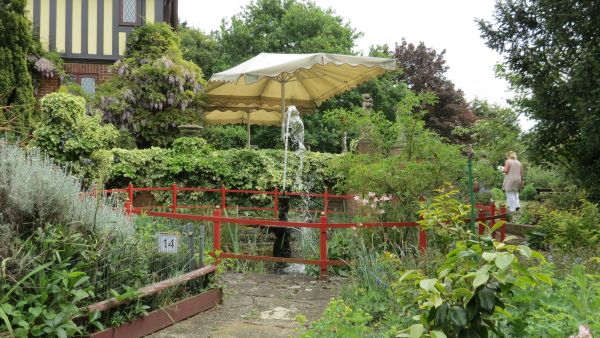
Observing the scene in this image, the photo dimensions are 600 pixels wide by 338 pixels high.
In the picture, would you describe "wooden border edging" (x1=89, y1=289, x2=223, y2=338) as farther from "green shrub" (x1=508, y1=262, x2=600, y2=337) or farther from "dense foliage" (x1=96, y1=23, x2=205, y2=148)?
"dense foliage" (x1=96, y1=23, x2=205, y2=148)

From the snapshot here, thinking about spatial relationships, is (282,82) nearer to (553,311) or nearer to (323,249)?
(323,249)

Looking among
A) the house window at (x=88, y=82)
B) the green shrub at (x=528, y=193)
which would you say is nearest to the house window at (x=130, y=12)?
the house window at (x=88, y=82)

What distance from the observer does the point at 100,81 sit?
15.9 metres

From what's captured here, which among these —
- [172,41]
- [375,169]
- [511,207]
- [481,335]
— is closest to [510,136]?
[511,207]

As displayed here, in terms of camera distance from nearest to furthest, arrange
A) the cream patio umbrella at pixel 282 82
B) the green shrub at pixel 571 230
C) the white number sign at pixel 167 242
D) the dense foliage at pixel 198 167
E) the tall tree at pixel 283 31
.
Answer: the white number sign at pixel 167 242 < the green shrub at pixel 571 230 < the cream patio umbrella at pixel 282 82 < the dense foliage at pixel 198 167 < the tall tree at pixel 283 31

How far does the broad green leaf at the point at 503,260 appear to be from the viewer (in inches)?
78.0

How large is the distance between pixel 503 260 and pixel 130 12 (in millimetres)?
15778

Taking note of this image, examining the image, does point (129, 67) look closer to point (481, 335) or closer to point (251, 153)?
point (251, 153)

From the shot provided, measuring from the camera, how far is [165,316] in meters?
4.01

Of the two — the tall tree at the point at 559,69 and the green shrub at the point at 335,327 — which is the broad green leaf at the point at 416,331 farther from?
the tall tree at the point at 559,69

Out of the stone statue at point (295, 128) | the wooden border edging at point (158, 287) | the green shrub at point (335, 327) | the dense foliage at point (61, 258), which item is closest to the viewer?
the green shrub at point (335, 327)

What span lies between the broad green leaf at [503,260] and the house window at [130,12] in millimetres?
15482

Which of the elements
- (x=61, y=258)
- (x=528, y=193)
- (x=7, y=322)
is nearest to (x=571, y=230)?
(x=61, y=258)

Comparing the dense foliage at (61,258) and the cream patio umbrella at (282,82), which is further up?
the cream patio umbrella at (282,82)
